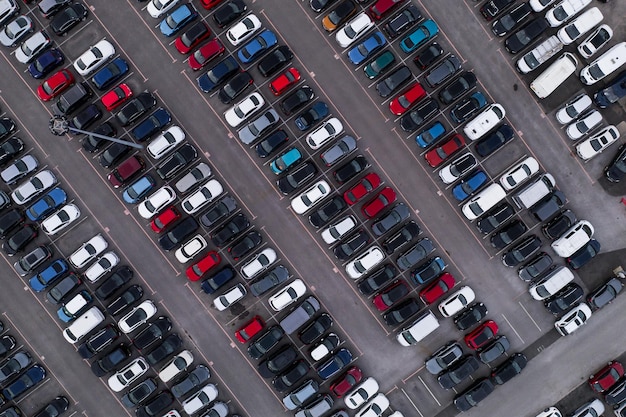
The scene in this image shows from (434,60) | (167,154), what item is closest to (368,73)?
(434,60)

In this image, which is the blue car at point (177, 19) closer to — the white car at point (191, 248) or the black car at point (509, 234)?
the white car at point (191, 248)

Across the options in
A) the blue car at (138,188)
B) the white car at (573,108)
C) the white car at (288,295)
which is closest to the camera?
the blue car at (138,188)

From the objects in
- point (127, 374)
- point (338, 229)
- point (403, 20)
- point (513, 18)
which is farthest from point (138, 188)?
point (513, 18)

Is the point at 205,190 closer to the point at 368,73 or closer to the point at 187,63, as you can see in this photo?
the point at 187,63

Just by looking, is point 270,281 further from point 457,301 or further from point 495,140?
point 495,140

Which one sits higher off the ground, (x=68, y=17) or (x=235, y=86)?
(x=68, y=17)

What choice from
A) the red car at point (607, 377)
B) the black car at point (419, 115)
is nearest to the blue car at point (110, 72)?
the black car at point (419, 115)
